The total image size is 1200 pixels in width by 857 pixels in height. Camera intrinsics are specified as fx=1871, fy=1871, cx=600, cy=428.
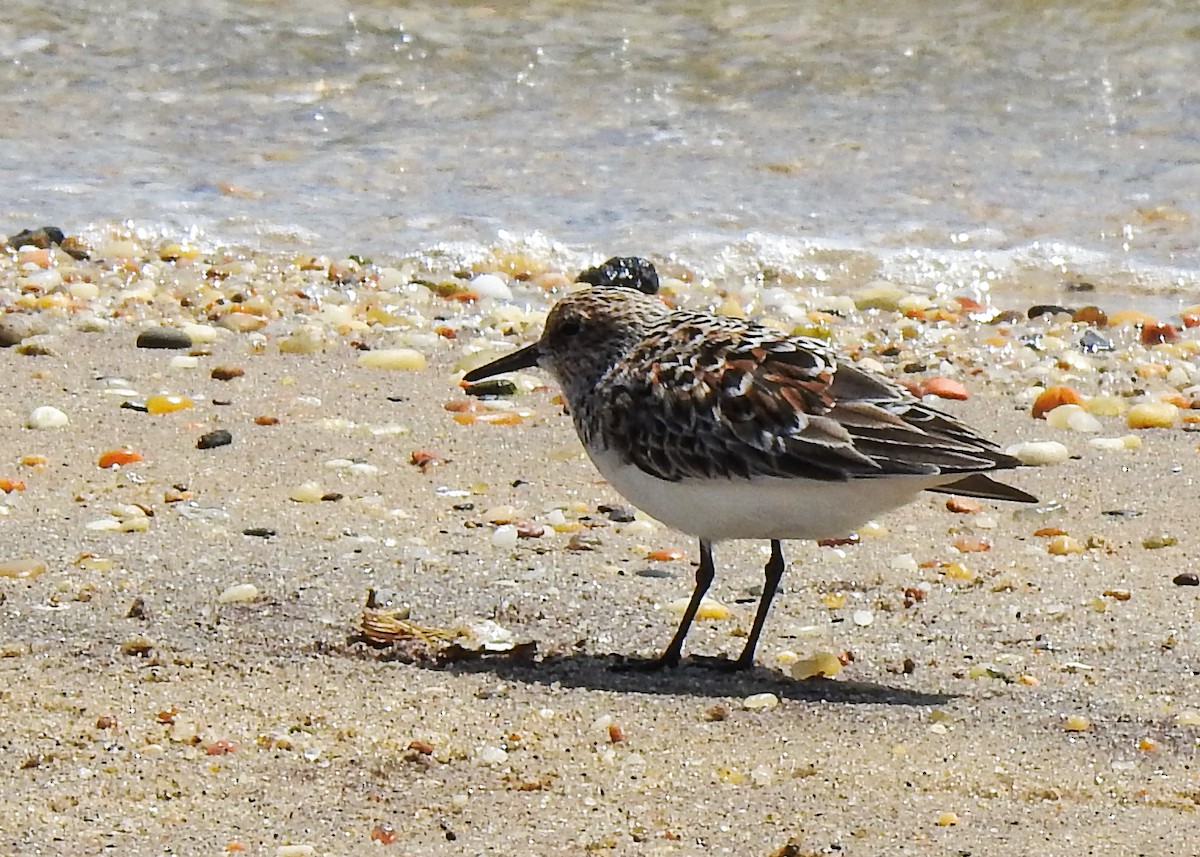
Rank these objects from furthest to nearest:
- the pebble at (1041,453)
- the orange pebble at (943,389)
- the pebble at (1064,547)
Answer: the orange pebble at (943,389), the pebble at (1041,453), the pebble at (1064,547)

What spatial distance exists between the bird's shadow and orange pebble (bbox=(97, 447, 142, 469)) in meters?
1.78

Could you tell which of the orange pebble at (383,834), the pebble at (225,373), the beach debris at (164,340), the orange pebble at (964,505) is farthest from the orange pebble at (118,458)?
the orange pebble at (383,834)

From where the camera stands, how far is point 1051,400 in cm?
669

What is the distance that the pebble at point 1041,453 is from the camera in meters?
6.10

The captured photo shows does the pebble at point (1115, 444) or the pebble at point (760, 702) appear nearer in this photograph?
the pebble at point (760, 702)

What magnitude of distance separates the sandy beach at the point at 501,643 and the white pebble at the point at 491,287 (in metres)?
0.98

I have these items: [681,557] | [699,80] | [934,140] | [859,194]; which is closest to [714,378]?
[681,557]

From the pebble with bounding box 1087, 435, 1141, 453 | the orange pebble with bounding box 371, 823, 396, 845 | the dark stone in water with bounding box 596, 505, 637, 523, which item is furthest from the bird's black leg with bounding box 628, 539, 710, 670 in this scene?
the pebble with bounding box 1087, 435, 1141, 453

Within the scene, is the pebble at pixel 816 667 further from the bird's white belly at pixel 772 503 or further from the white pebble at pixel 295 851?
the white pebble at pixel 295 851

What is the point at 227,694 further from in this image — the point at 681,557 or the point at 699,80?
the point at 699,80

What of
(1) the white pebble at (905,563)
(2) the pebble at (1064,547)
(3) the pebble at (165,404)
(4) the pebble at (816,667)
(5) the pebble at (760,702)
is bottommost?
(3) the pebble at (165,404)

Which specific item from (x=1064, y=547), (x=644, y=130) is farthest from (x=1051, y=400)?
(x=644, y=130)

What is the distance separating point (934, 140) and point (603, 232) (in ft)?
7.90

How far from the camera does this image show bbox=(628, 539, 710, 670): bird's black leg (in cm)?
438
